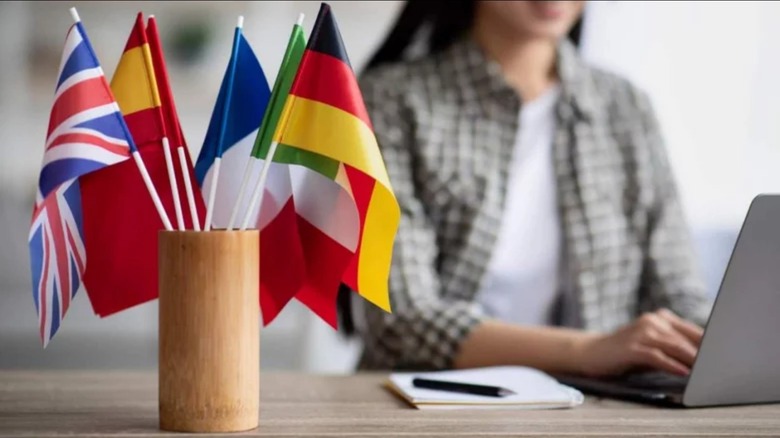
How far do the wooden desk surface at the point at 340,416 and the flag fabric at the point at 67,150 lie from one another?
0.34 ft

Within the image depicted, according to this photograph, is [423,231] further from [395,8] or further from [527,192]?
[395,8]

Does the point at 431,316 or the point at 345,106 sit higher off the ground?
the point at 345,106

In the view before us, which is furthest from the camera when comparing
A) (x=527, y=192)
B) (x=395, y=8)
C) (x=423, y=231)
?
(x=395, y=8)

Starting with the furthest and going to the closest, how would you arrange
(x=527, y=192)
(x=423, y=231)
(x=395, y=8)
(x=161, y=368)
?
(x=395, y=8) < (x=527, y=192) < (x=423, y=231) < (x=161, y=368)

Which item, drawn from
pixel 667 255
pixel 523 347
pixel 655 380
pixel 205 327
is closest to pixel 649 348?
pixel 655 380

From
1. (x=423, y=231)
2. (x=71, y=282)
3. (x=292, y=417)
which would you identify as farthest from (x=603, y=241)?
(x=71, y=282)

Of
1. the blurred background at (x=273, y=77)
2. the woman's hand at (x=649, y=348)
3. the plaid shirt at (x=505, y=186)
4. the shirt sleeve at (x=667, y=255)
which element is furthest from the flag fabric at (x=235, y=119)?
the blurred background at (x=273, y=77)

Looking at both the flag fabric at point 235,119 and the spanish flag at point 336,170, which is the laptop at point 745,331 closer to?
the spanish flag at point 336,170

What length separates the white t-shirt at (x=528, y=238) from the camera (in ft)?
6.19

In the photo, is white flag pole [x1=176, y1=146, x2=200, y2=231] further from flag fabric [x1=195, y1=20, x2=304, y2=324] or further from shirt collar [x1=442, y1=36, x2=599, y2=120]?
shirt collar [x1=442, y1=36, x2=599, y2=120]

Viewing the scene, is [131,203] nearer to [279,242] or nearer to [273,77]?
[279,242]

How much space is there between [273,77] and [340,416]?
2.03m

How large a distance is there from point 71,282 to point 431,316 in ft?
2.45

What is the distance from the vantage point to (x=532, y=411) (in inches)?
42.2
